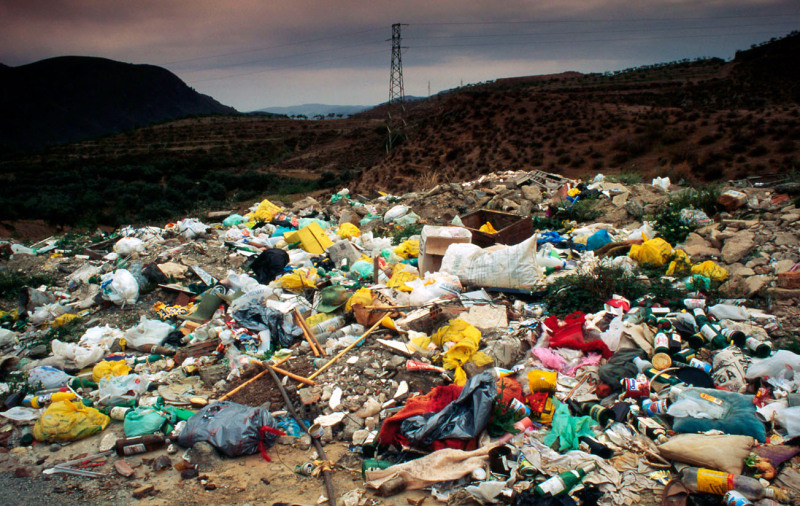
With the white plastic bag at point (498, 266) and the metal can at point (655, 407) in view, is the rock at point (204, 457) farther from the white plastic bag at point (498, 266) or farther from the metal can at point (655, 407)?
the white plastic bag at point (498, 266)

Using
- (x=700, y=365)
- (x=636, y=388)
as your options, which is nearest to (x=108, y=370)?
(x=636, y=388)

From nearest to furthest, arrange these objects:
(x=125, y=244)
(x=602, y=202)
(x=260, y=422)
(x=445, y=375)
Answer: (x=260, y=422) → (x=445, y=375) → (x=125, y=244) → (x=602, y=202)

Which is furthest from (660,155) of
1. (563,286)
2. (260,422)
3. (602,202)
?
(260,422)

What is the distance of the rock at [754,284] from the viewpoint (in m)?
4.25

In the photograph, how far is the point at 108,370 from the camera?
414cm

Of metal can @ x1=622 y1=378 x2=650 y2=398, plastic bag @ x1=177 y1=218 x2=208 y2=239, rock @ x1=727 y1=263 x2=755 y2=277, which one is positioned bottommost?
metal can @ x1=622 y1=378 x2=650 y2=398

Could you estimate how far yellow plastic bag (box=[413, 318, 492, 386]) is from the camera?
3.63 m

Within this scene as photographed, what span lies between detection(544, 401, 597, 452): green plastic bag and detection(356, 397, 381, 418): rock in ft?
4.00

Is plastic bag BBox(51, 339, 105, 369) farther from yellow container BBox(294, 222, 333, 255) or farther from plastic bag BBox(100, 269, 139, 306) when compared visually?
yellow container BBox(294, 222, 333, 255)

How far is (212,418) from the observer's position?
3201 millimetres

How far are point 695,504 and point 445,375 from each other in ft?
5.79

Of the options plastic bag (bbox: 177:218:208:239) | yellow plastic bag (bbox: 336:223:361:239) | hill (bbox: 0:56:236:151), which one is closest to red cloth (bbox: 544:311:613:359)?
yellow plastic bag (bbox: 336:223:361:239)

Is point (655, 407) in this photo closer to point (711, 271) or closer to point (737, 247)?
point (711, 271)

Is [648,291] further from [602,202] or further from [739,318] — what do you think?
[602,202]
